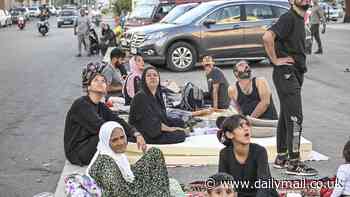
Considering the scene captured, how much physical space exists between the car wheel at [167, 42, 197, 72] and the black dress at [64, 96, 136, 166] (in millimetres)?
10592

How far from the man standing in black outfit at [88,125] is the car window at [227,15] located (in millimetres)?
11151

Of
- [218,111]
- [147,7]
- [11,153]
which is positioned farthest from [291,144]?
[147,7]

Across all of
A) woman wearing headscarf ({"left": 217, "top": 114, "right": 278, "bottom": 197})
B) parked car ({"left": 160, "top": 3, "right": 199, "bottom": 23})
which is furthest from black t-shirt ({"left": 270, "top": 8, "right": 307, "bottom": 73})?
parked car ({"left": 160, "top": 3, "right": 199, "bottom": 23})

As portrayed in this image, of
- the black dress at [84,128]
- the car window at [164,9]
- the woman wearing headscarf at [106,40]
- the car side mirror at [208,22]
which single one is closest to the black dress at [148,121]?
the black dress at [84,128]

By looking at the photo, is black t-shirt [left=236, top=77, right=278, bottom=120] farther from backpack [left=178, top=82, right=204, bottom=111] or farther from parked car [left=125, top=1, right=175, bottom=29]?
parked car [left=125, top=1, right=175, bottom=29]

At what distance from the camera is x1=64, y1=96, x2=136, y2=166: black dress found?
709 centimetres

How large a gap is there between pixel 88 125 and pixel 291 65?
2.23m

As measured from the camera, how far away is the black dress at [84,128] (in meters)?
7.09

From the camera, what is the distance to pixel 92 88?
711 centimetres

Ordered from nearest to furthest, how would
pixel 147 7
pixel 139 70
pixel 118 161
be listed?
1. pixel 118 161
2. pixel 139 70
3. pixel 147 7

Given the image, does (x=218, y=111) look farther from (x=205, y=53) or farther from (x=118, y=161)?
(x=205, y=53)

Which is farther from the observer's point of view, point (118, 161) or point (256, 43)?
point (256, 43)

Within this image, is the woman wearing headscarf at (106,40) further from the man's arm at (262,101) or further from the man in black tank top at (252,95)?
the man's arm at (262,101)

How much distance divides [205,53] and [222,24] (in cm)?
92
